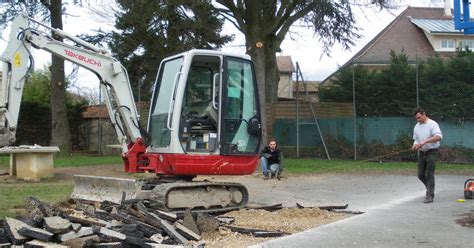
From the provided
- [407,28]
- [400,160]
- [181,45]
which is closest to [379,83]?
[400,160]

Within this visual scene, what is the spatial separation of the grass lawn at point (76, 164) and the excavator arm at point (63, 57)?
1824mm

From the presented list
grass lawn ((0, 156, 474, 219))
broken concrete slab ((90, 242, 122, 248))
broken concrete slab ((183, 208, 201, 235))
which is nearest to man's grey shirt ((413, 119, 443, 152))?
broken concrete slab ((183, 208, 201, 235))

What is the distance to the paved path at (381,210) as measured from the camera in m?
7.73

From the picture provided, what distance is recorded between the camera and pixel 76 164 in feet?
72.8

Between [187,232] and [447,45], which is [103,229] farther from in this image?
[447,45]

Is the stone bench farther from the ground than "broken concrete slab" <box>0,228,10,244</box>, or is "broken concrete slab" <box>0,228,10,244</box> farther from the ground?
the stone bench

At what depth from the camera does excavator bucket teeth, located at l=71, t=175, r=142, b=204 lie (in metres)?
10.1

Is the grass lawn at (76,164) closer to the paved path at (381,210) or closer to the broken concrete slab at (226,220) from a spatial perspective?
the paved path at (381,210)

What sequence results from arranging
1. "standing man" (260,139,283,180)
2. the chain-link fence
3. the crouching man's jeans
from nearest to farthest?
"standing man" (260,139,283,180)
the crouching man's jeans
the chain-link fence

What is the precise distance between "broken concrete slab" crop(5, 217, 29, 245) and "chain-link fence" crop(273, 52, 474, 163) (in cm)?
1649

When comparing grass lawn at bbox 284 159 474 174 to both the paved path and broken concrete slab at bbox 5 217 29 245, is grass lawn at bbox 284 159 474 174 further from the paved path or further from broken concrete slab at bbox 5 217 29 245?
broken concrete slab at bbox 5 217 29 245

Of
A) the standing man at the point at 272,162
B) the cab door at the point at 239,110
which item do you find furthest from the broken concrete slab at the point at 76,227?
the standing man at the point at 272,162

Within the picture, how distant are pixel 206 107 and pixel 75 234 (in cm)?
414

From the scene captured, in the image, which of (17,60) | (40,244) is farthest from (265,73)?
(40,244)
